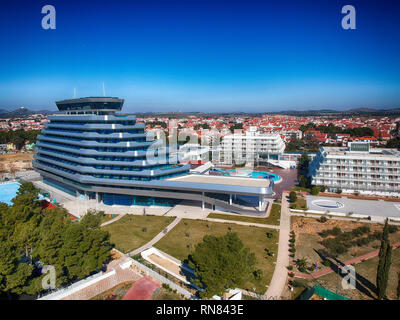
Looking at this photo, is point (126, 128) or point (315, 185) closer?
point (126, 128)

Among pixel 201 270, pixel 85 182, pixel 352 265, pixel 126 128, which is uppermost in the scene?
pixel 126 128

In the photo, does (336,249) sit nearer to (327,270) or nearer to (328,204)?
(327,270)

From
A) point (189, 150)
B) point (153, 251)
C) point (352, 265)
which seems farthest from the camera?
point (189, 150)

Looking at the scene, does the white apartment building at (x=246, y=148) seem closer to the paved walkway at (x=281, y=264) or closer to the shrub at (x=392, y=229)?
the paved walkway at (x=281, y=264)

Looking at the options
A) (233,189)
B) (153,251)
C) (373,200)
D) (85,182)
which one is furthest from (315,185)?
(85,182)

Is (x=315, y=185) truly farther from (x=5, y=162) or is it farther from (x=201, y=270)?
(x=5, y=162)

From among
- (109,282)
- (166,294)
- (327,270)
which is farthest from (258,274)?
(109,282)
